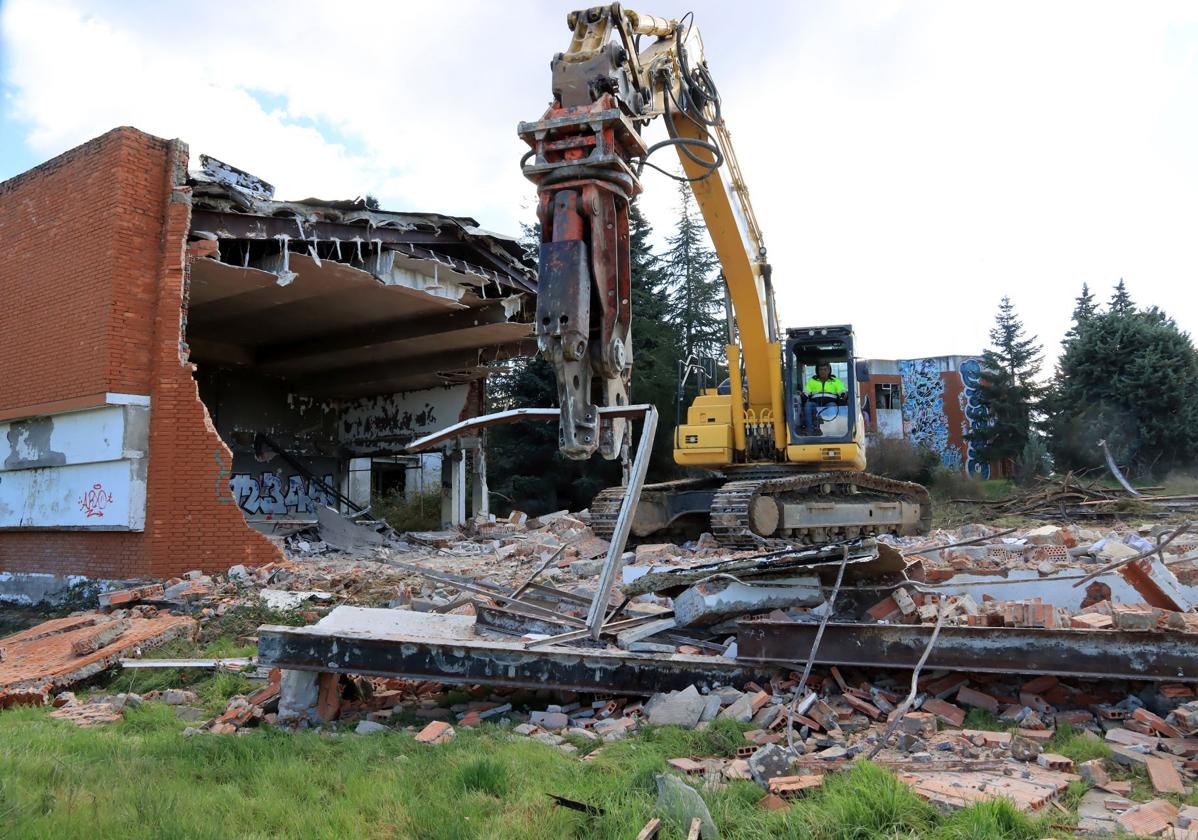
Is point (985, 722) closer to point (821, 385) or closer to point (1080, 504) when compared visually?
point (821, 385)

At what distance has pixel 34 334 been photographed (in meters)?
11.5

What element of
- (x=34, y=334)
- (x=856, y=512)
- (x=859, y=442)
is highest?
(x=34, y=334)

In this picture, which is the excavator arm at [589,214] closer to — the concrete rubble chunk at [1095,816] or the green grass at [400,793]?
the green grass at [400,793]

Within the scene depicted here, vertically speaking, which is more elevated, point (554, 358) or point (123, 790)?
point (554, 358)

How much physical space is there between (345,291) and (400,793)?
11610 mm

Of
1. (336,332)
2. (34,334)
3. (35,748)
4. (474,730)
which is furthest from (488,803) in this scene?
(336,332)

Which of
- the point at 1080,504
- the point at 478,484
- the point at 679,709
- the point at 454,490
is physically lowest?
the point at 679,709

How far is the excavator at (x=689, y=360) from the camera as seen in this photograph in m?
4.81

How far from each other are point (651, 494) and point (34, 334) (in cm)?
872

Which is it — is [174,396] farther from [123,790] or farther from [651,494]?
[123,790]

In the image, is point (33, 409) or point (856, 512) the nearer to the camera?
point (33, 409)

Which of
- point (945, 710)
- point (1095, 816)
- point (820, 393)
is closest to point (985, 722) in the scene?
point (945, 710)

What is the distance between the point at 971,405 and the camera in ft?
141

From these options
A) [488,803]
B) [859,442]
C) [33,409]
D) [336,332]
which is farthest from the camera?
[336,332]
